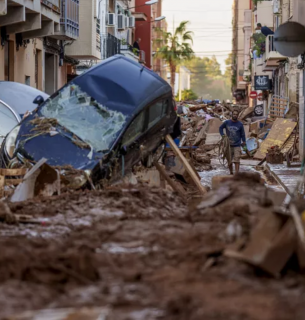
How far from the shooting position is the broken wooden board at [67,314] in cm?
578

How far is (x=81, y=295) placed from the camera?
6492 millimetres

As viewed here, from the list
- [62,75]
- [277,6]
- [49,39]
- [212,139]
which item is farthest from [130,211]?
→ [277,6]

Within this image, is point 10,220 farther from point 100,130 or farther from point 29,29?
point 29,29

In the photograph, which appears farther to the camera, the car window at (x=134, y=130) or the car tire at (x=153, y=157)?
the car tire at (x=153, y=157)

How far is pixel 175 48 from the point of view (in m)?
98.4

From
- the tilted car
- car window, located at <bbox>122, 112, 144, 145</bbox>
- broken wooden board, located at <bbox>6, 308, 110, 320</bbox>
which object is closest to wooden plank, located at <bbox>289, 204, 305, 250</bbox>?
broken wooden board, located at <bbox>6, 308, 110, 320</bbox>

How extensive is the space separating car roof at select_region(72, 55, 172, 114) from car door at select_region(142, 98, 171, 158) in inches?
6.8

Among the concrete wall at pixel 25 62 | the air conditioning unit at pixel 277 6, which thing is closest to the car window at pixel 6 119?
the concrete wall at pixel 25 62

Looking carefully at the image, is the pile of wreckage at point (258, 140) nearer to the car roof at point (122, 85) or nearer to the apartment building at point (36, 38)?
the apartment building at point (36, 38)

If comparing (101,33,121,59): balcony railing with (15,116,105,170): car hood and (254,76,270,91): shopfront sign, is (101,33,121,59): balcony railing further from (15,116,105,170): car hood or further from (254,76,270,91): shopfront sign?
(15,116,105,170): car hood

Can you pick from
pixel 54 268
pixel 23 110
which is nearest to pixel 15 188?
pixel 54 268

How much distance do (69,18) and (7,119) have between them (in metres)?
17.3

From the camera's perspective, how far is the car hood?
13656 mm

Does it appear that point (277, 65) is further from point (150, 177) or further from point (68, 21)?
point (150, 177)
